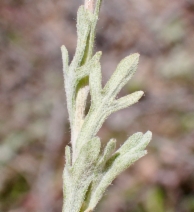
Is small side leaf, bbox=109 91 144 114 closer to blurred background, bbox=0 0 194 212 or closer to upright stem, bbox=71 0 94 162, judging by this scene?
upright stem, bbox=71 0 94 162

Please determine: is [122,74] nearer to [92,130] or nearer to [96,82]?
[96,82]

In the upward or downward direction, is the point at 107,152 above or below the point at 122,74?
below

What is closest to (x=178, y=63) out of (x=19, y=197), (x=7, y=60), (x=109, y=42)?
(x=109, y=42)

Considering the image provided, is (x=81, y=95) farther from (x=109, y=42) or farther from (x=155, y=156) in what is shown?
(x=109, y=42)

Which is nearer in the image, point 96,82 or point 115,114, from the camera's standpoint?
point 96,82

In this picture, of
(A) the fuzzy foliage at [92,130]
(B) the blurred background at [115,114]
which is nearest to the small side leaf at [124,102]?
(A) the fuzzy foliage at [92,130]

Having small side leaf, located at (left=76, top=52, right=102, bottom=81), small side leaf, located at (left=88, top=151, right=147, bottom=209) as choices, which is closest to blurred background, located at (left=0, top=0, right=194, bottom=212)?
small side leaf, located at (left=88, top=151, right=147, bottom=209)

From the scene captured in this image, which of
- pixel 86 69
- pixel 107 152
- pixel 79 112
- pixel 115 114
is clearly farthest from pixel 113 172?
pixel 115 114

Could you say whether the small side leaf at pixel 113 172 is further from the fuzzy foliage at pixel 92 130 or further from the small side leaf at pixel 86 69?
the small side leaf at pixel 86 69
